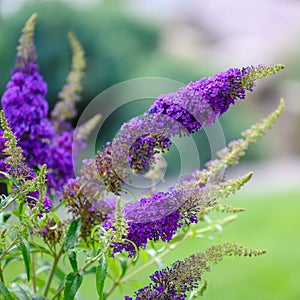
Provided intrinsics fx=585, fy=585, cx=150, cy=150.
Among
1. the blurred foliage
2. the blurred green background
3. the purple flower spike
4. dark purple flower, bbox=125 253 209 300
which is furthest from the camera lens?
the blurred foliage

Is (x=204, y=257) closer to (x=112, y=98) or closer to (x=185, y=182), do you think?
(x=185, y=182)

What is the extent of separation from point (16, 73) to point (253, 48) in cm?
845

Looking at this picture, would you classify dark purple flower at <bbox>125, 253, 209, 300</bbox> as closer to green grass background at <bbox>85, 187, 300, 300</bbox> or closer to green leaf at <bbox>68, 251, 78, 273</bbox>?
green leaf at <bbox>68, 251, 78, 273</bbox>

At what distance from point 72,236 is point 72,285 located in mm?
94

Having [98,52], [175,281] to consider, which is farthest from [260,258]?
[98,52]

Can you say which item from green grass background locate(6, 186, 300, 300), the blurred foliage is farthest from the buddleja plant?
the blurred foliage

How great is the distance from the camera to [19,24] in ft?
20.4

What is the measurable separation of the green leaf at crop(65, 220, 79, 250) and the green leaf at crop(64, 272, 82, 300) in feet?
0.18

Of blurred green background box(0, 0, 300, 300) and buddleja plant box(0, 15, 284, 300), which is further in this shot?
blurred green background box(0, 0, 300, 300)

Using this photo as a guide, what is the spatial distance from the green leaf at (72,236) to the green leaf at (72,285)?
0.18ft

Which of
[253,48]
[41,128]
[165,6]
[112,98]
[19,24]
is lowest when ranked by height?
[41,128]

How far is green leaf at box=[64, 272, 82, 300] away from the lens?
0.94 m

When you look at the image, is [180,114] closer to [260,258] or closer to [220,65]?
[260,258]

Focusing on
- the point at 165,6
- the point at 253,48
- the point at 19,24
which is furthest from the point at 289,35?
the point at 19,24
